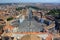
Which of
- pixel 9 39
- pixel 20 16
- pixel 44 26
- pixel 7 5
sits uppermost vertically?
pixel 7 5

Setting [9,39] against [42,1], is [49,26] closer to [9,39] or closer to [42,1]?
[42,1]

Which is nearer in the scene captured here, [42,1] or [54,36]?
[54,36]

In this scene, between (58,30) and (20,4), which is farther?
(20,4)

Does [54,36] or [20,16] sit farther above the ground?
[20,16]

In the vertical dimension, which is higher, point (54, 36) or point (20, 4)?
point (20, 4)

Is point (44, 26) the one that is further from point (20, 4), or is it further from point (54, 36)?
point (20, 4)

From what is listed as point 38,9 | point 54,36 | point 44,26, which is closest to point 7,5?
point 38,9

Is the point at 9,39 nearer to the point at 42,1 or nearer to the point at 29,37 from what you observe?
the point at 29,37

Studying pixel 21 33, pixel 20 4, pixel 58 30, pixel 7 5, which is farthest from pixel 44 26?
pixel 7 5
